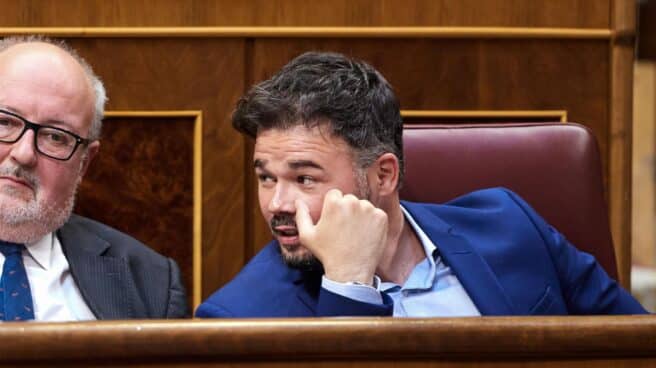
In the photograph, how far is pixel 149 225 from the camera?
161 centimetres

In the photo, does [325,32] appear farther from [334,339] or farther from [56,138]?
[334,339]

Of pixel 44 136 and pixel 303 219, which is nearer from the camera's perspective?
pixel 303 219

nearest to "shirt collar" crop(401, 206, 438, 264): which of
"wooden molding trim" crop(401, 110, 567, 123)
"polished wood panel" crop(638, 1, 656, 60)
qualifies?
"wooden molding trim" crop(401, 110, 567, 123)

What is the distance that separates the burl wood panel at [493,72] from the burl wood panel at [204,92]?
0.26 m

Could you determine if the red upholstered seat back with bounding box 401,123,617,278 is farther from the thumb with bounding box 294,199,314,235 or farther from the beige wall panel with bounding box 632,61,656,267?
the beige wall panel with bounding box 632,61,656,267

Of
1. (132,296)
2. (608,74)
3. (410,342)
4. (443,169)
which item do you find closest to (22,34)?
(132,296)

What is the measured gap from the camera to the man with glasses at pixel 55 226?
4.34 ft

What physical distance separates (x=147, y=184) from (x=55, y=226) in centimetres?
25

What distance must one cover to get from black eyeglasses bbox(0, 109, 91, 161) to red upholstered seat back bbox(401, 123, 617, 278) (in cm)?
45

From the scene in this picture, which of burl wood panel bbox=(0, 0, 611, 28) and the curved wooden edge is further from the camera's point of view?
burl wood panel bbox=(0, 0, 611, 28)

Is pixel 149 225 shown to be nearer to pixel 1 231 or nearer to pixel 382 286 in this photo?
pixel 1 231

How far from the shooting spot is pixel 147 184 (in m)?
1.61

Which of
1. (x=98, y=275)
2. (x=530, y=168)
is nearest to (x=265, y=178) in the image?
(x=98, y=275)

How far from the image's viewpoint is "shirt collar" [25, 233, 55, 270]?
137cm
